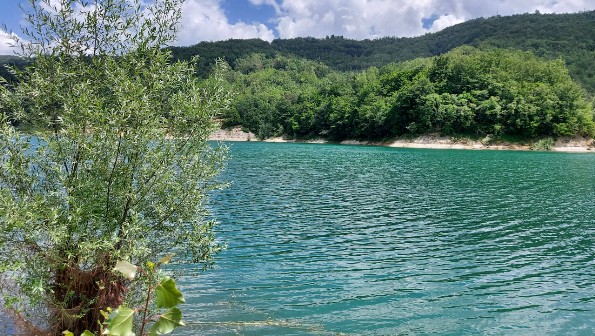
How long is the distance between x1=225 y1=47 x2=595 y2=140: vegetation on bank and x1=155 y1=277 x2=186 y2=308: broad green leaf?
114314 millimetres

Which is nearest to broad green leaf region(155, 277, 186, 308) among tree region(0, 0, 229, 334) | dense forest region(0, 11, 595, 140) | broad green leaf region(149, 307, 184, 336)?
broad green leaf region(149, 307, 184, 336)

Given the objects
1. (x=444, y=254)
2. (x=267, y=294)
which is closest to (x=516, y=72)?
(x=444, y=254)

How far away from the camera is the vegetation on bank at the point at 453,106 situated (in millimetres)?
105750

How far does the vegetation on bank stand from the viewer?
106 metres

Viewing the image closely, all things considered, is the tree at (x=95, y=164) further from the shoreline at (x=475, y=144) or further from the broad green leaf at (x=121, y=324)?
the shoreline at (x=475, y=144)

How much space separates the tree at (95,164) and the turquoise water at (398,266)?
333 cm

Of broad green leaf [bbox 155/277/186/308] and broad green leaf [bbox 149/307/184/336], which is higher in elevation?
broad green leaf [bbox 155/277/186/308]

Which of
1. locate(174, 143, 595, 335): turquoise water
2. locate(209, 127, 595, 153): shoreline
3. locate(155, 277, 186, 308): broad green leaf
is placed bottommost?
locate(174, 143, 595, 335): turquoise water

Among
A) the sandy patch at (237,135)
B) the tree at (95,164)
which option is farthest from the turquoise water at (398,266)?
the sandy patch at (237,135)

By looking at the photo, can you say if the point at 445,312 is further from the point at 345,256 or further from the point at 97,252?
the point at 97,252

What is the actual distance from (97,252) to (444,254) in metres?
14.8

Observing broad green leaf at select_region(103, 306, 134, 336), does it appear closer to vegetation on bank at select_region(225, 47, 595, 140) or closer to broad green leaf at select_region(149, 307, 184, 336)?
broad green leaf at select_region(149, 307, 184, 336)

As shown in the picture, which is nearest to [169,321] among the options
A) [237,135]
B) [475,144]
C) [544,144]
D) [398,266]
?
[398,266]

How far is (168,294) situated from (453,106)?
116m
